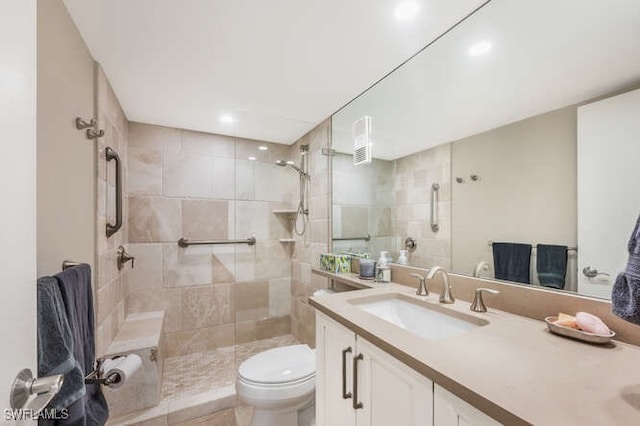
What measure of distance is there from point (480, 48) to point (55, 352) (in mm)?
1969

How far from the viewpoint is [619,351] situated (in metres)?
0.74

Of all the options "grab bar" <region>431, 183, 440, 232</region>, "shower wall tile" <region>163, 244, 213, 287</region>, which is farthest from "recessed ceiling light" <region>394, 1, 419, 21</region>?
"shower wall tile" <region>163, 244, 213, 287</region>

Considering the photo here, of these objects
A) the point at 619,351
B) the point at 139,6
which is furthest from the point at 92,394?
the point at 619,351

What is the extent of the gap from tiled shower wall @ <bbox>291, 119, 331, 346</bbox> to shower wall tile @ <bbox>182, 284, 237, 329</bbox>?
689mm

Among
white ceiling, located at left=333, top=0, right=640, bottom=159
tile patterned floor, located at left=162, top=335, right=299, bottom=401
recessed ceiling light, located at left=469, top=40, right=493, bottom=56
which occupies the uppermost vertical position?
recessed ceiling light, located at left=469, top=40, right=493, bottom=56

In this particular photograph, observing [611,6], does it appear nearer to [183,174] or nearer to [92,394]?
[92,394]

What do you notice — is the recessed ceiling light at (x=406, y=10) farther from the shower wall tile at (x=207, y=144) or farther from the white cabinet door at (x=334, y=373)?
the shower wall tile at (x=207, y=144)

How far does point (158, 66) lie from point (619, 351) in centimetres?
236

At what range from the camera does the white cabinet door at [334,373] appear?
1031 millimetres

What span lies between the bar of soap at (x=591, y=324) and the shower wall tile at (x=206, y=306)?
8.47ft

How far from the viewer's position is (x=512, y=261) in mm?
1144

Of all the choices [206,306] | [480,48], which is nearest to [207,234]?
[206,306]

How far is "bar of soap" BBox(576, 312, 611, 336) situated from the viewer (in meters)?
0.79

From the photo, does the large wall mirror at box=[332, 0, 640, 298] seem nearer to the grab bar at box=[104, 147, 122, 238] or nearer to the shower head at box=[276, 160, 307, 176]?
the shower head at box=[276, 160, 307, 176]
